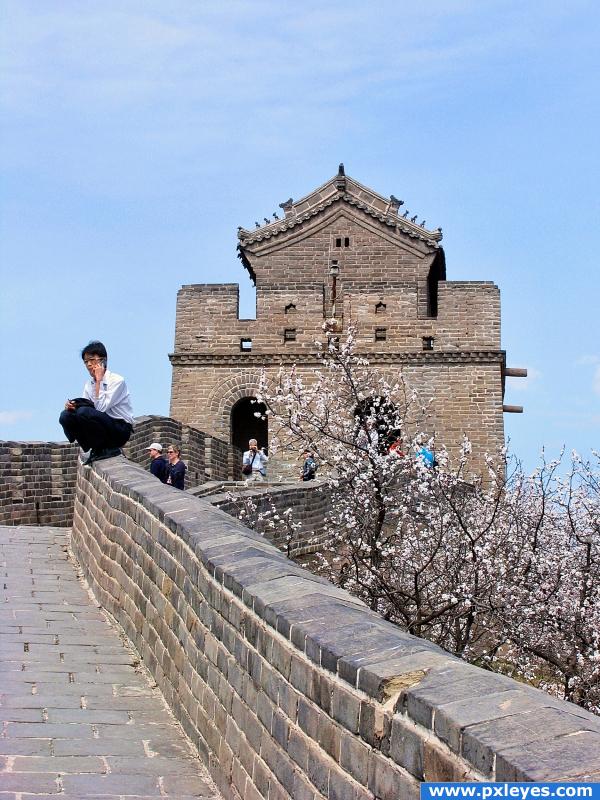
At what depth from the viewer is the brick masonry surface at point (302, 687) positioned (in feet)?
9.56

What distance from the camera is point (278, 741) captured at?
4.49 m

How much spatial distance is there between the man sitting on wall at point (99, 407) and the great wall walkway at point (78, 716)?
6.89ft

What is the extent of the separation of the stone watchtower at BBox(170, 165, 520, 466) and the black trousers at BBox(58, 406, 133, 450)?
19.7 meters

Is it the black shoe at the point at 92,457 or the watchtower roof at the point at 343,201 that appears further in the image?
the watchtower roof at the point at 343,201

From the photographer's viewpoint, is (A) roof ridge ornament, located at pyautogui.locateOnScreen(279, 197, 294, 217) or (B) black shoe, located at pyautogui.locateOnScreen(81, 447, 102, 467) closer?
(B) black shoe, located at pyautogui.locateOnScreen(81, 447, 102, 467)

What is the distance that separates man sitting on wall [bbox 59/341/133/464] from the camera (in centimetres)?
1102

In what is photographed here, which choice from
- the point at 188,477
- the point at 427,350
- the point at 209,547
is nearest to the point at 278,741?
the point at 209,547

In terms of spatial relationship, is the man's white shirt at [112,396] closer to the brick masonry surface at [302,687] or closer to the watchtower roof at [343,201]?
the brick masonry surface at [302,687]

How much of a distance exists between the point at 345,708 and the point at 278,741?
82 centimetres

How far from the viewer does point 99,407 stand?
1114 cm

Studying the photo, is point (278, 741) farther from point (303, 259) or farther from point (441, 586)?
point (303, 259)

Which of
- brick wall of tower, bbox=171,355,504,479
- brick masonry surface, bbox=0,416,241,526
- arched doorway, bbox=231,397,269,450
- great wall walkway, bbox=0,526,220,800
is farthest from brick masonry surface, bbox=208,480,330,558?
arched doorway, bbox=231,397,269,450

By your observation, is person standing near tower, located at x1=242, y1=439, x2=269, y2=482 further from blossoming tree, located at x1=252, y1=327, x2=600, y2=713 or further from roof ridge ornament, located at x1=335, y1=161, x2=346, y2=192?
roof ridge ornament, located at x1=335, y1=161, x2=346, y2=192

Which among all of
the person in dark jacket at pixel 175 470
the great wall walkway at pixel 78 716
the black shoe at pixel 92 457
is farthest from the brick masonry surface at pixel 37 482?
the great wall walkway at pixel 78 716
